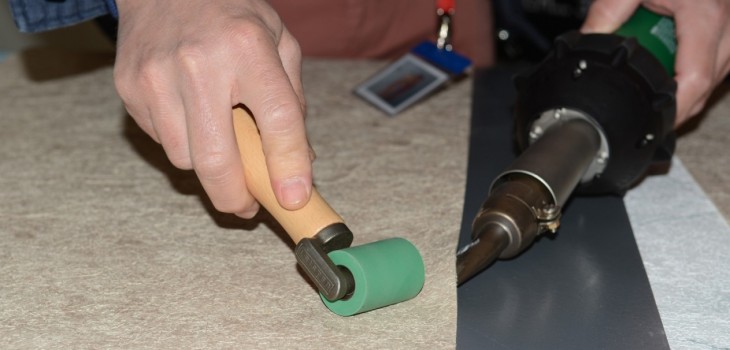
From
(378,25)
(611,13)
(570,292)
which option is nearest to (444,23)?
(378,25)

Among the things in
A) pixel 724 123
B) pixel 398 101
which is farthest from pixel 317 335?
pixel 724 123

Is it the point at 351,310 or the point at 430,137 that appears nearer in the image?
the point at 351,310

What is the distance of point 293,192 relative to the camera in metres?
0.75

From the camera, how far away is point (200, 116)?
2.41ft

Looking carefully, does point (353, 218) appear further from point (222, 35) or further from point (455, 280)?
point (222, 35)

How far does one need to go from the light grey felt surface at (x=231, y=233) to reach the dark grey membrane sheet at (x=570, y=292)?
0.06ft

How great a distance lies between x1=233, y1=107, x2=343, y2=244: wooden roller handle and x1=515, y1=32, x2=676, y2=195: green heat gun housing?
282mm

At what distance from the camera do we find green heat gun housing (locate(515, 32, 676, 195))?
2.90ft

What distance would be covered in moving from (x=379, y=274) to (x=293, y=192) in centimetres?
10

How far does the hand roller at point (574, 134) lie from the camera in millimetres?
824

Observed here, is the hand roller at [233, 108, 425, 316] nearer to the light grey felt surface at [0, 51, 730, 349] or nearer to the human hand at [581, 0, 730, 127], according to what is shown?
the light grey felt surface at [0, 51, 730, 349]

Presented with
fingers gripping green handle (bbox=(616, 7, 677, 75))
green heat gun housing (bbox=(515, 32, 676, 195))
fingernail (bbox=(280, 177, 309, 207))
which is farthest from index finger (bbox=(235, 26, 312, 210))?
fingers gripping green handle (bbox=(616, 7, 677, 75))

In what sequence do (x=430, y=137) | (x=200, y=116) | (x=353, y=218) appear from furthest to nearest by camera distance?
(x=430, y=137)
(x=353, y=218)
(x=200, y=116)

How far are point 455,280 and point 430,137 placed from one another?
359 millimetres
